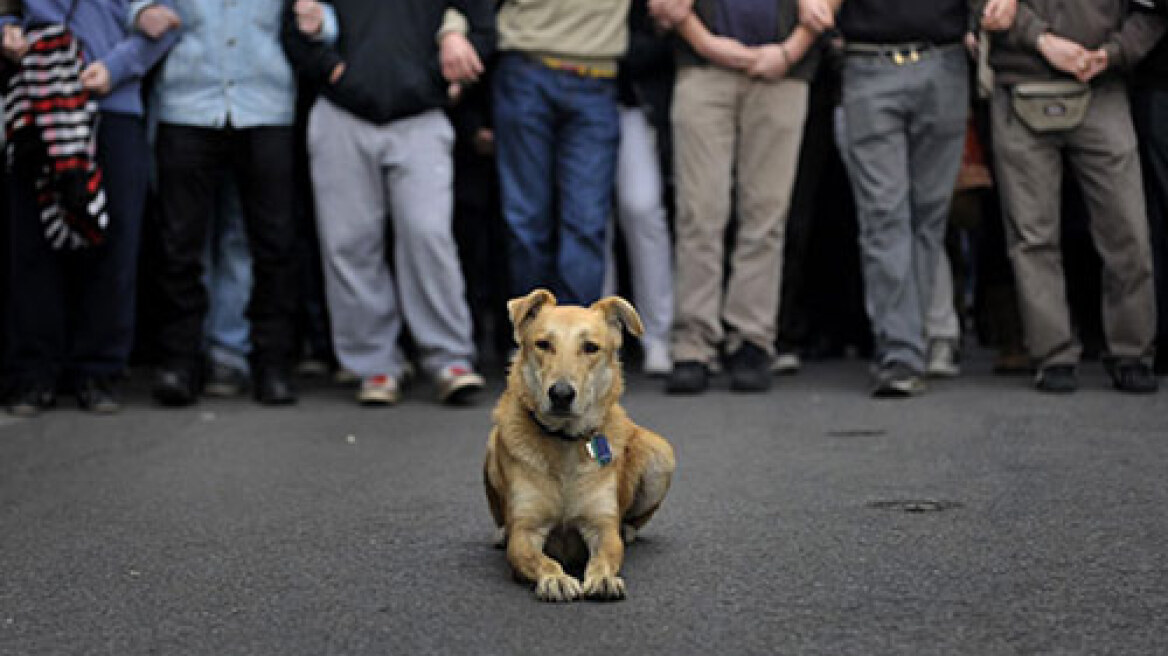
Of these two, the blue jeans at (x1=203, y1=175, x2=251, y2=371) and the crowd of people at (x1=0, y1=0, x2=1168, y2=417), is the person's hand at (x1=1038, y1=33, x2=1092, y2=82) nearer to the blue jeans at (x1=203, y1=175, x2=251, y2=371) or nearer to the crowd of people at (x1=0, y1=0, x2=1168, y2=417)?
the crowd of people at (x1=0, y1=0, x2=1168, y2=417)

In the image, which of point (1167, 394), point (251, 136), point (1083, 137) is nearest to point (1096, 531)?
point (1167, 394)

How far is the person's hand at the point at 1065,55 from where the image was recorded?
6535 millimetres

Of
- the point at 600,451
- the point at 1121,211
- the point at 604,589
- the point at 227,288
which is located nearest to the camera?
the point at 604,589

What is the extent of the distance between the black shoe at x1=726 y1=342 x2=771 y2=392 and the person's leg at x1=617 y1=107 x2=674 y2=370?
706 millimetres

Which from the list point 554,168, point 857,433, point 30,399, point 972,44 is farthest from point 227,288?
point 972,44

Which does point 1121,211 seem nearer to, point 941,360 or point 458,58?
point 941,360

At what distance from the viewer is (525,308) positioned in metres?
3.65

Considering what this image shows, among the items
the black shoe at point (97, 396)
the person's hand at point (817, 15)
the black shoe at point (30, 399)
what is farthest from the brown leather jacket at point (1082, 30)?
the black shoe at point (30, 399)

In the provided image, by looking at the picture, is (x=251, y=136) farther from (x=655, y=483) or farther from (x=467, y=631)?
(x=467, y=631)

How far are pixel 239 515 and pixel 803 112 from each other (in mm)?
3745

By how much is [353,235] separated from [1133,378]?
3.43 meters

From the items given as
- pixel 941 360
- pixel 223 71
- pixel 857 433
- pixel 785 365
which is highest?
pixel 223 71

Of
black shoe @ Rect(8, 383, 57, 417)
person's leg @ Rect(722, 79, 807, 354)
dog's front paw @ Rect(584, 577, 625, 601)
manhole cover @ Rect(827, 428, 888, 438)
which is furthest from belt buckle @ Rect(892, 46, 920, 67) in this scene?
dog's front paw @ Rect(584, 577, 625, 601)

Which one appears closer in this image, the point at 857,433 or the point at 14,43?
the point at 857,433
